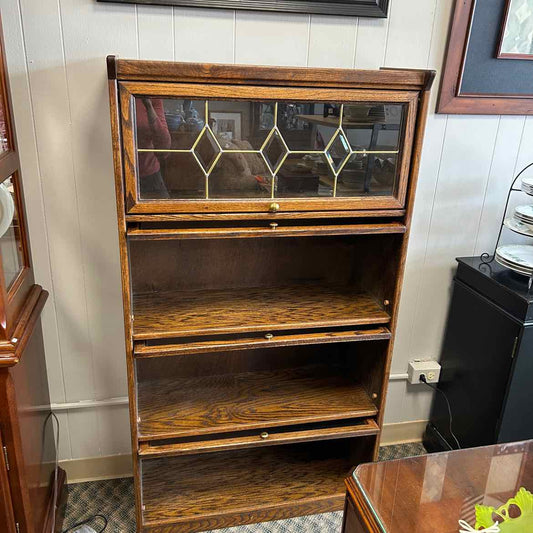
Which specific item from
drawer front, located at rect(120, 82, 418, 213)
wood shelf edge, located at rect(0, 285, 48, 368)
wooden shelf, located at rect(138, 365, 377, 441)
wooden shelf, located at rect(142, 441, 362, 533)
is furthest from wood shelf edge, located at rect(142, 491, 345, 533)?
drawer front, located at rect(120, 82, 418, 213)

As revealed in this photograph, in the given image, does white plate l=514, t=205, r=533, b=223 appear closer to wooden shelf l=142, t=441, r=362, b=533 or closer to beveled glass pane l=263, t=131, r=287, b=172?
beveled glass pane l=263, t=131, r=287, b=172

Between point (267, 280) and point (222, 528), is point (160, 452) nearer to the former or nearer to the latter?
point (222, 528)

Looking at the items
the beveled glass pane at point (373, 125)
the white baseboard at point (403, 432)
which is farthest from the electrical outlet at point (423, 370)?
the beveled glass pane at point (373, 125)

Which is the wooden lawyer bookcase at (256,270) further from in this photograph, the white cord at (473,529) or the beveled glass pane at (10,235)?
the white cord at (473,529)

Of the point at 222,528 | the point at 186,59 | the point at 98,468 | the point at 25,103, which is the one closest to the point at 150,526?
the point at 222,528

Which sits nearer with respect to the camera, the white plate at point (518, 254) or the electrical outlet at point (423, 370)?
the white plate at point (518, 254)

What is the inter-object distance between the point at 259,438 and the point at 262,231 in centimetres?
64

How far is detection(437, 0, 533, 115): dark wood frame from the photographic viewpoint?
162 cm

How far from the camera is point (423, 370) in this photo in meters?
2.01

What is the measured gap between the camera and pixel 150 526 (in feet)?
5.30

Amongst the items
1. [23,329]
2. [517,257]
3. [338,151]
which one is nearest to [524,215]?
[517,257]

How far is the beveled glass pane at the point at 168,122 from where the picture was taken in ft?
4.01

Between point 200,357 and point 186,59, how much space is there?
93 centimetres

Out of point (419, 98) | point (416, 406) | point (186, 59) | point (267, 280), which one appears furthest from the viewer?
point (416, 406)
